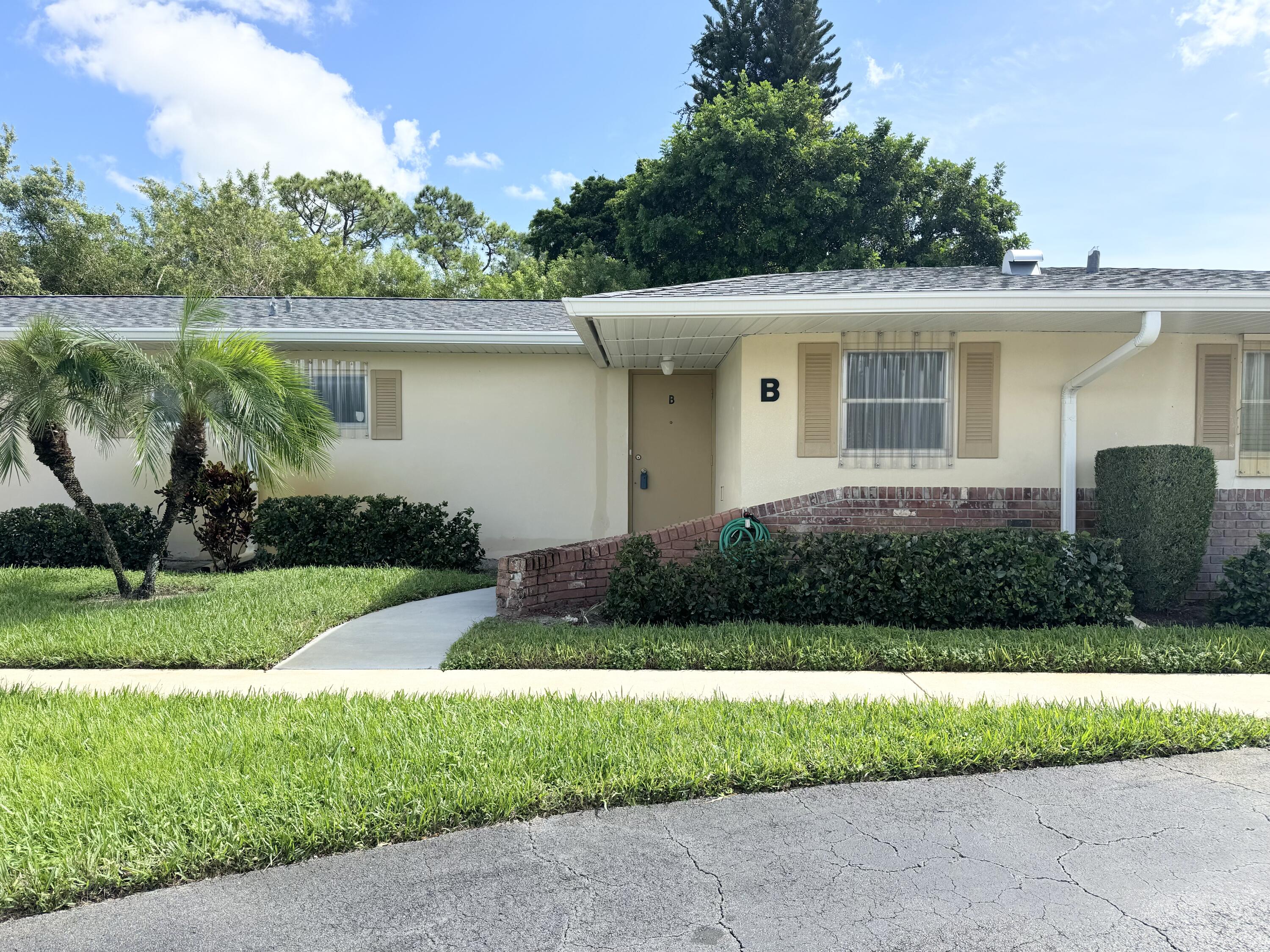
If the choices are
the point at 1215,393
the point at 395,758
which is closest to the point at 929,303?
the point at 1215,393

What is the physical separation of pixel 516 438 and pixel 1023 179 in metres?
20.2

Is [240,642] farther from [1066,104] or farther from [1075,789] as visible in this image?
[1066,104]

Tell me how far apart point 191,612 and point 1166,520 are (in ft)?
27.8

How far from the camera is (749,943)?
2631mm

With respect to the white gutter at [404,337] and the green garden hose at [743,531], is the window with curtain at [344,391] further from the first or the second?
the green garden hose at [743,531]

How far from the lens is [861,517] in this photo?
8164 mm

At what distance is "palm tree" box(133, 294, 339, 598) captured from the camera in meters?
8.04

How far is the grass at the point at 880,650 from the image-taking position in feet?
19.2

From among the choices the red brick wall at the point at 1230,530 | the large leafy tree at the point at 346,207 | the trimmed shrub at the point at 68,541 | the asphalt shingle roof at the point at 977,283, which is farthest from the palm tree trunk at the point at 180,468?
the large leafy tree at the point at 346,207

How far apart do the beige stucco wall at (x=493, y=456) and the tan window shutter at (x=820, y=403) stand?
12.0 ft

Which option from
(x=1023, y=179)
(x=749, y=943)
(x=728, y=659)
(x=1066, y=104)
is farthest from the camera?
(x=1023, y=179)

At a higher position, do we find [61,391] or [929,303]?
[929,303]

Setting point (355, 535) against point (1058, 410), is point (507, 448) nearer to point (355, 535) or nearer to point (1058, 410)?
point (355, 535)

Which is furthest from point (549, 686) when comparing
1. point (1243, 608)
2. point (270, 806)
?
point (1243, 608)
